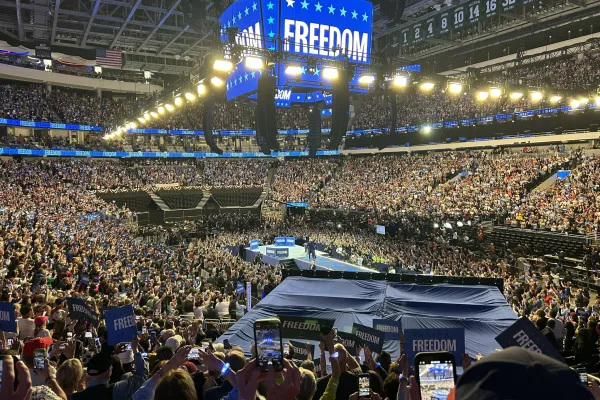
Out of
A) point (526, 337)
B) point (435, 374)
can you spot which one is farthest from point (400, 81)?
point (435, 374)

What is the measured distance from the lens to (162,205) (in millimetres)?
42938

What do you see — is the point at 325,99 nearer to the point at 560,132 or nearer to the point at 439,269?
the point at 439,269

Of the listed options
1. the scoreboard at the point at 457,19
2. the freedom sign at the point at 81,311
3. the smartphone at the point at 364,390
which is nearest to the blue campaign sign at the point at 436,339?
the smartphone at the point at 364,390

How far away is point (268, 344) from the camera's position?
2.43 metres

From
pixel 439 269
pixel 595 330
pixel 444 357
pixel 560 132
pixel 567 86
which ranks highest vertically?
pixel 567 86

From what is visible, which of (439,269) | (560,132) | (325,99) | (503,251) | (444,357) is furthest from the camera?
(560,132)

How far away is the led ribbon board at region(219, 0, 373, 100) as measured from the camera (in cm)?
1856

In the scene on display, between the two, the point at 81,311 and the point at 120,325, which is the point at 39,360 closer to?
the point at 120,325

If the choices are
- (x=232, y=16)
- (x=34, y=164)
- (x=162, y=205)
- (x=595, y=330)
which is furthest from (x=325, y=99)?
(x=34, y=164)

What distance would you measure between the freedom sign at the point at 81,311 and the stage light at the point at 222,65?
913cm

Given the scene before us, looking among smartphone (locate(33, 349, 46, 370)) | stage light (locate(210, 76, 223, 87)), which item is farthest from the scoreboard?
smartphone (locate(33, 349, 46, 370))

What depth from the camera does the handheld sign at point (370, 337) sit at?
597cm

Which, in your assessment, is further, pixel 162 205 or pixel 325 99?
pixel 162 205

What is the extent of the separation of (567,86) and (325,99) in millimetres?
15786
